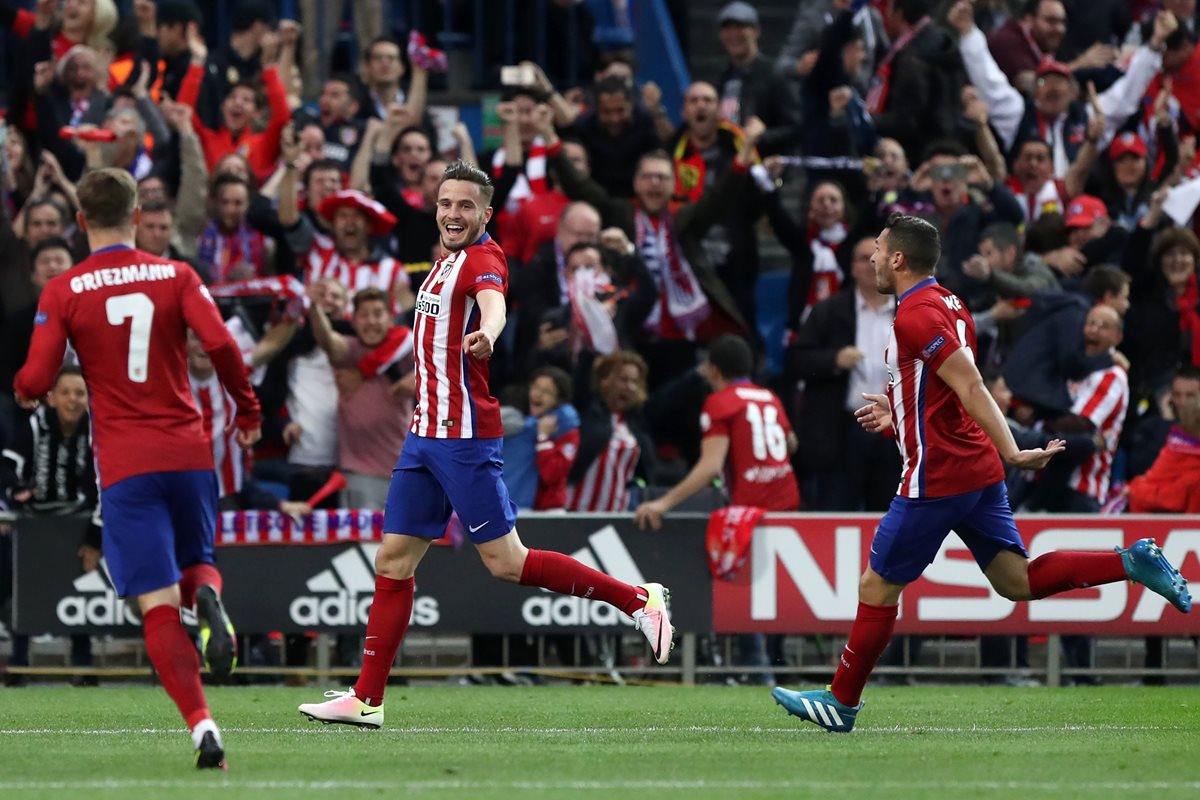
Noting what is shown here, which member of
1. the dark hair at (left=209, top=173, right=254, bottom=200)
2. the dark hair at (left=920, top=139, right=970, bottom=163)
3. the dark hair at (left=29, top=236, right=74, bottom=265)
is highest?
the dark hair at (left=920, top=139, right=970, bottom=163)

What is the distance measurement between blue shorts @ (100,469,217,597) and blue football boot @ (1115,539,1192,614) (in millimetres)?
3999

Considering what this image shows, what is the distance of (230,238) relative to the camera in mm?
15430

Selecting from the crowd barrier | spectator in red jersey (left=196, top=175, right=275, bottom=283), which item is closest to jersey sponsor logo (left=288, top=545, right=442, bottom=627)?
the crowd barrier

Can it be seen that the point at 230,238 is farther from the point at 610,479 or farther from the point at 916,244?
the point at 916,244

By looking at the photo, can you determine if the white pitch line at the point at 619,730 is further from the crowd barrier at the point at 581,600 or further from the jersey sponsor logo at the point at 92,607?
the jersey sponsor logo at the point at 92,607

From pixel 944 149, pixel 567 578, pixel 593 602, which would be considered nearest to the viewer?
pixel 567 578

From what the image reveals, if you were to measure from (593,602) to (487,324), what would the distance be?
4747 millimetres

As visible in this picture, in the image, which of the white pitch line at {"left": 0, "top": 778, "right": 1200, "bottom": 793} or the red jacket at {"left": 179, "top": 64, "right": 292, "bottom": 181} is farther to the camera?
the red jacket at {"left": 179, "top": 64, "right": 292, "bottom": 181}

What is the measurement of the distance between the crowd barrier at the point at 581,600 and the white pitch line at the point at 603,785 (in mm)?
5453

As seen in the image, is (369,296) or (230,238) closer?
(369,296)

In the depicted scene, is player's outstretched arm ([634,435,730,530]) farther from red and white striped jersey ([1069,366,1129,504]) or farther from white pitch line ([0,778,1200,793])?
white pitch line ([0,778,1200,793])

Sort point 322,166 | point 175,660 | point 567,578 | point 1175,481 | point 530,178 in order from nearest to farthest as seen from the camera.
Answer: point 175,660 → point 567,578 → point 1175,481 → point 322,166 → point 530,178

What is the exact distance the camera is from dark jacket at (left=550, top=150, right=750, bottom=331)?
50.3ft

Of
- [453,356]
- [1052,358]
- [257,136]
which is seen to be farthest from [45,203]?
[1052,358]
